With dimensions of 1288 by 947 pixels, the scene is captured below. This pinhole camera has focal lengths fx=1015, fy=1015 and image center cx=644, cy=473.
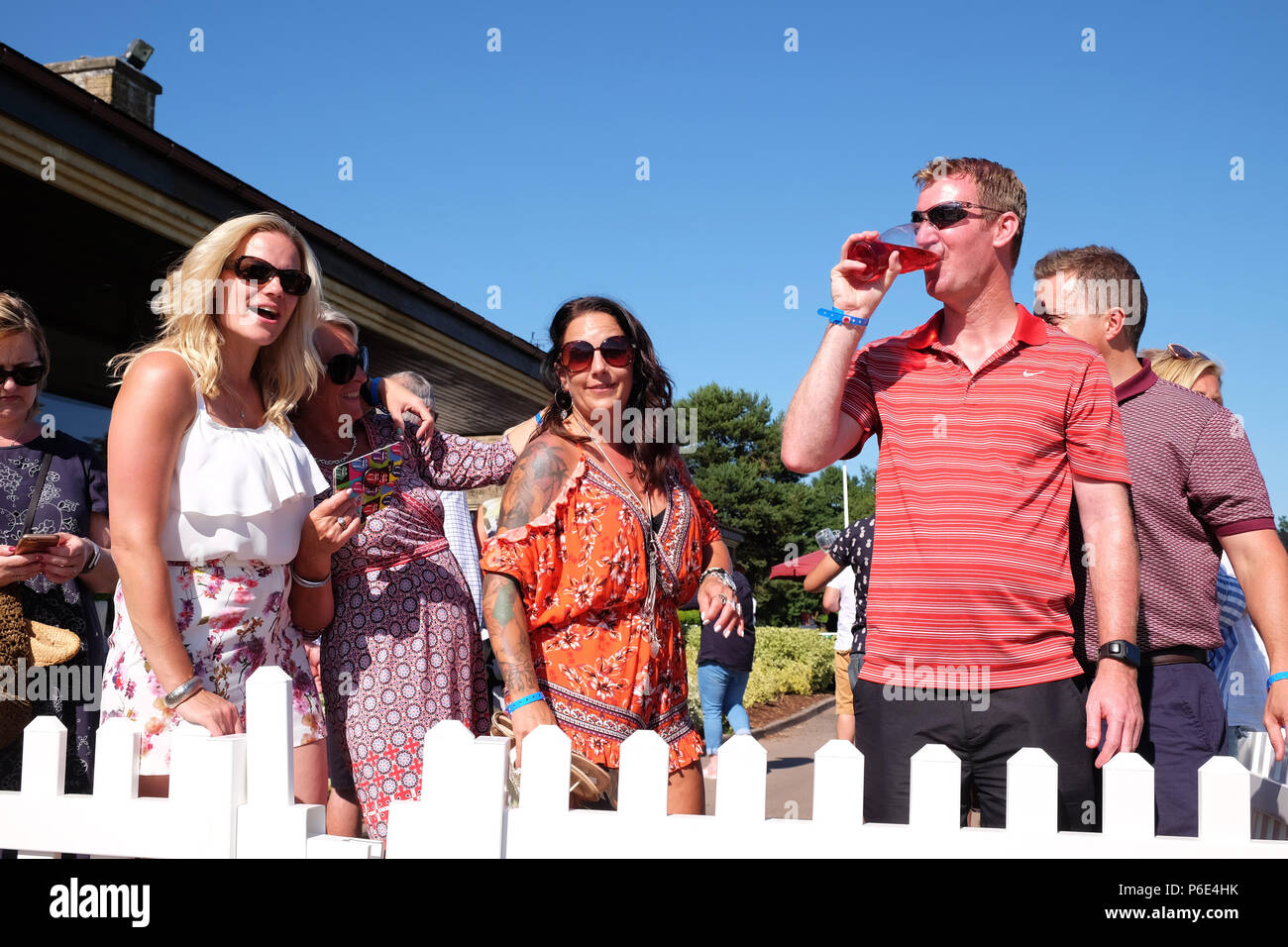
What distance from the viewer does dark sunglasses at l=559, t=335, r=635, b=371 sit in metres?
2.74

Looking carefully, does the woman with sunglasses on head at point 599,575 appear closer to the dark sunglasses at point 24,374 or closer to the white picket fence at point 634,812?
the white picket fence at point 634,812

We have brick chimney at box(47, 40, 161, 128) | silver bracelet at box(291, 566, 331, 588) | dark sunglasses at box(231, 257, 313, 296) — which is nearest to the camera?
dark sunglasses at box(231, 257, 313, 296)

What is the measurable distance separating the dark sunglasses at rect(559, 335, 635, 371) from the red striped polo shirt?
28.3 inches

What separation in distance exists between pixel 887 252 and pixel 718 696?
21.7 ft

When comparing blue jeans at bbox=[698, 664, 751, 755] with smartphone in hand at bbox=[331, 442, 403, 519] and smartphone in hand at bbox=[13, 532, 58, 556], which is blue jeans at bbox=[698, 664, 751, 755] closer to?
smartphone in hand at bbox=[331, 442, 403, 519]

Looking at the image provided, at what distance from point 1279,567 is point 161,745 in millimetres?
2873

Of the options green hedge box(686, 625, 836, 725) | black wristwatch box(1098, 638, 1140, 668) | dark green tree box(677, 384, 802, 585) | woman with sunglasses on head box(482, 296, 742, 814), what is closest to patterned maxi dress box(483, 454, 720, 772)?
woman with sunglasses on head box(482, 296, 742, 814)

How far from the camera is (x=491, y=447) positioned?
3289 millimetres

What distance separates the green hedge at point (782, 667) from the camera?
14.1m

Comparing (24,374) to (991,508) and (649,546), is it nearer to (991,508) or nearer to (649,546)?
(649,546)

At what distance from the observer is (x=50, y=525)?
8.95 feet

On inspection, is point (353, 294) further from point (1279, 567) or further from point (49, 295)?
point (1279, 567)

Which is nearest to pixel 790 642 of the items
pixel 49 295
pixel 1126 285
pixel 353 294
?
pixel 353 294

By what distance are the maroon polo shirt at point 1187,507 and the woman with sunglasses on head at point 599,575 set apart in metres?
1.19
